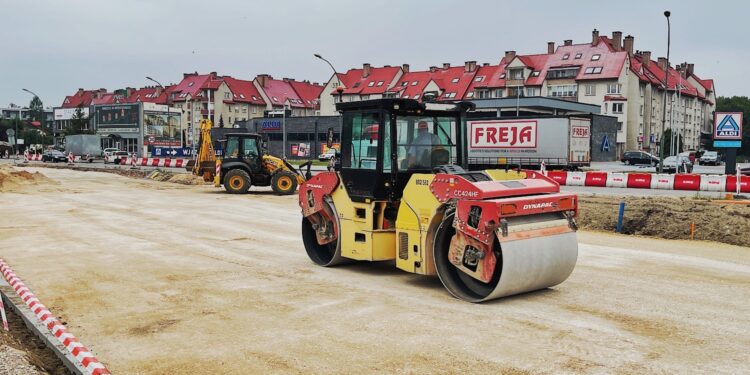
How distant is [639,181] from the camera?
2759cm

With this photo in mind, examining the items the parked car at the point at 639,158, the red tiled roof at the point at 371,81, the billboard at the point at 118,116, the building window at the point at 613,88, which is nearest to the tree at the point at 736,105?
the building window at the point at 613,88

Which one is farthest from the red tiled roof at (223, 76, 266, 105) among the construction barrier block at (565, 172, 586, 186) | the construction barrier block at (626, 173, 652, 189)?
the construction barrier block at (626, 173, 652, 189)

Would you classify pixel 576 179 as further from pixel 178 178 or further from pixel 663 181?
pixel 178 178

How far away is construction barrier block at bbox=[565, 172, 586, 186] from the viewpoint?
1167 inches

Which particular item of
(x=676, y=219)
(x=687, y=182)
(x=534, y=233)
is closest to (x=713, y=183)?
(x=687, y=182)

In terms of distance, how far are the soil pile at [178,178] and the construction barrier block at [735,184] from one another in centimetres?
2340

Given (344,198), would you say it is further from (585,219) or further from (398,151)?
(585,219)

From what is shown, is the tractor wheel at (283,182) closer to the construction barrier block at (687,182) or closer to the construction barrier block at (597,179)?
the construction barrier block at (597,179)

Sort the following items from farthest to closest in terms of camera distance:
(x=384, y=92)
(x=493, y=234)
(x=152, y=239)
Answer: (x=384, y=92)
(x=152, y=239)
(x=493, y=234)

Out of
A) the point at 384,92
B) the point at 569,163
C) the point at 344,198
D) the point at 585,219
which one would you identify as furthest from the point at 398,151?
the point at 384,92

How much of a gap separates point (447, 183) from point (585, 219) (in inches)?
367

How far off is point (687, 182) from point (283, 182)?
15389 millimetres

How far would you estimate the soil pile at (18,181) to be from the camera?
29.2 meters

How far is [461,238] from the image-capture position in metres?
8.76
